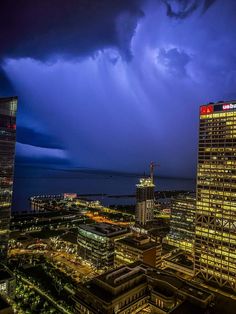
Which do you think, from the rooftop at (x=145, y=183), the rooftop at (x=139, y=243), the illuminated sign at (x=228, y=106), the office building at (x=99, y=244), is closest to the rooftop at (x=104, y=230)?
the office building at (x=99, y=244)

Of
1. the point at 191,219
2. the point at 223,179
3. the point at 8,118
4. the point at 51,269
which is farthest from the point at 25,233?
the point at 223,179

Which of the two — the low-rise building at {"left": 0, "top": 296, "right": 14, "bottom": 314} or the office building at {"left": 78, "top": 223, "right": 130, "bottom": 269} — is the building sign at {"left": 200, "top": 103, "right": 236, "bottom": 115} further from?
the low-rise building at {"left": 0, "top": 296, "right": 14, "bottom": 314}

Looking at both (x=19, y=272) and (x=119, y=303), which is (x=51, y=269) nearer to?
(x=19, y=272)

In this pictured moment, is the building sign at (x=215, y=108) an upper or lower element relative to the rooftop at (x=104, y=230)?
upper

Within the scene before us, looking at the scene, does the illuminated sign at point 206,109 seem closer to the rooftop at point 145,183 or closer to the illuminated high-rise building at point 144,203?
the illuminated high-rise building at point 144,203

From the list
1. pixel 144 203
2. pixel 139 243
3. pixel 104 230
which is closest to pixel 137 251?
pixel 139 243

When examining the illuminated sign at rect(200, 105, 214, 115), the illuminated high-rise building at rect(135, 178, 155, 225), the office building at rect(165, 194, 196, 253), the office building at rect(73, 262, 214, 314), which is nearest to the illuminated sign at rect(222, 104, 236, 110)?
the illuminated sign at rect(200, 105, 214, 115)
